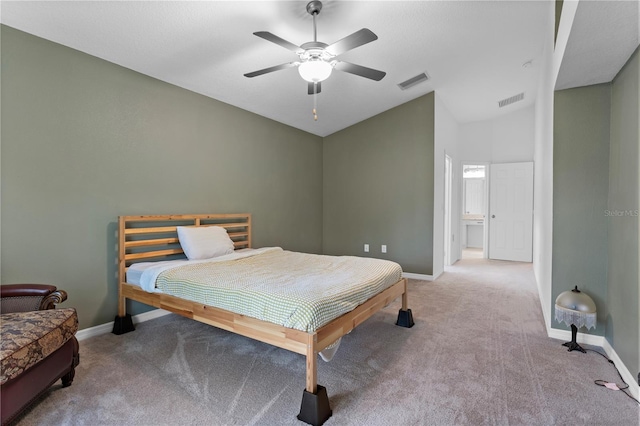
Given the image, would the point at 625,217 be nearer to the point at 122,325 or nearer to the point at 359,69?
the point at 359,69

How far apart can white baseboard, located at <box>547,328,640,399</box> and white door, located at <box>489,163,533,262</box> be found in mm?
4227

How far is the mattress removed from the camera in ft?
5.84

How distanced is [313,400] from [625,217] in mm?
2347

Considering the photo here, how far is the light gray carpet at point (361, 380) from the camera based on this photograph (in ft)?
5.47

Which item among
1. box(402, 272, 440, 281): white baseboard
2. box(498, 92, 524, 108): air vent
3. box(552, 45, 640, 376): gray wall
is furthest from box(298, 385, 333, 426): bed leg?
box(498, 92, 524, 108): air vent

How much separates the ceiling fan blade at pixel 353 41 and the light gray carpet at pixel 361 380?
2191mm

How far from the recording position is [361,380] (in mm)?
2008

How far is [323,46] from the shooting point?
2211mm

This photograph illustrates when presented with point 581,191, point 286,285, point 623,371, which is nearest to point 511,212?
point 581,191

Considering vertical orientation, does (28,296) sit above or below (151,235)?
below

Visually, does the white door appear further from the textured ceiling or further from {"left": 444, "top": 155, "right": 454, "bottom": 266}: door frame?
the textured ceiling

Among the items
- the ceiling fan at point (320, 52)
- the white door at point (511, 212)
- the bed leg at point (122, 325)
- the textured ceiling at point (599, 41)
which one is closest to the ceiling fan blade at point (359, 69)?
the ceiling fan at point (320, 52)

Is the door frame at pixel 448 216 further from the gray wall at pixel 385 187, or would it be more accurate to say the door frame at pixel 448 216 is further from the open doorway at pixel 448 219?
the gray wall at pixel 385 187

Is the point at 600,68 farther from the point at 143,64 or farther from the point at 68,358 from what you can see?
the point at 68,358
